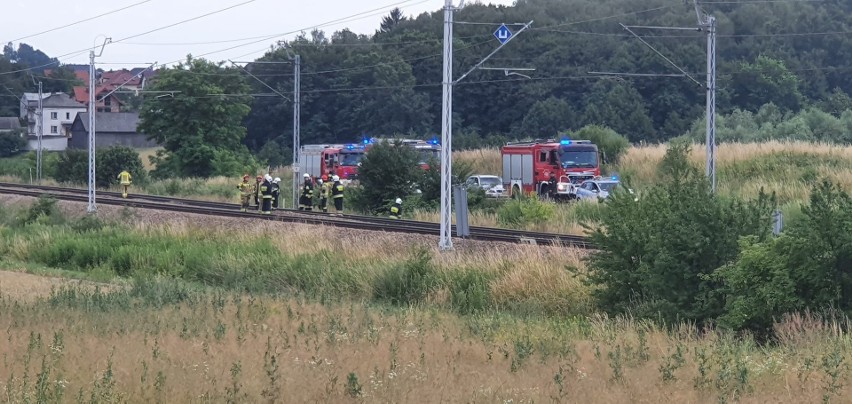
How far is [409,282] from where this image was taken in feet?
74.5

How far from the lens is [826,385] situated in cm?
1181

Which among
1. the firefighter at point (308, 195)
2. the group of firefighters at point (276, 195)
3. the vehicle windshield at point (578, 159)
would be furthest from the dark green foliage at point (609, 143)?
the firefighter at point (308, 195)

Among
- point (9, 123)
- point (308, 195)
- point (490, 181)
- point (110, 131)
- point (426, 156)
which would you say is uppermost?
point (9, 123)

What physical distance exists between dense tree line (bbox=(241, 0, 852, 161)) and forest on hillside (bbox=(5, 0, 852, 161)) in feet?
0.35

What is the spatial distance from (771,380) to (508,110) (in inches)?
3112

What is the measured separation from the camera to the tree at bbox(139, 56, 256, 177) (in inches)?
3054

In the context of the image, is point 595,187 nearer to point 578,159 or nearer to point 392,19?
point 578,159

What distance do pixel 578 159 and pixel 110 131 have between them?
82438 mm

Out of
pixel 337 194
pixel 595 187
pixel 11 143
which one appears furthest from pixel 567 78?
pixel 11 143

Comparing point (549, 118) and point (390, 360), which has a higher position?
point (549, 118)

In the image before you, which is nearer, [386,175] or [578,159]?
[386,175]

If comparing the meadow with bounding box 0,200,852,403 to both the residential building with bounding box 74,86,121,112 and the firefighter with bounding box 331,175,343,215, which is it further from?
the residential building with bounding box 74,86,121,112

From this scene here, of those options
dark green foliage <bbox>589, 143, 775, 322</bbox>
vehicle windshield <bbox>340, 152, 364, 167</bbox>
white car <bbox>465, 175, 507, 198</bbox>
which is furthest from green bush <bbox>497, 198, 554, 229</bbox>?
vehicle windshield <bbox>340, 152, 364, 167</bbox>

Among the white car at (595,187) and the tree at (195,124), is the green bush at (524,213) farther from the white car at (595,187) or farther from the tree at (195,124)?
the tree at (195,124)
